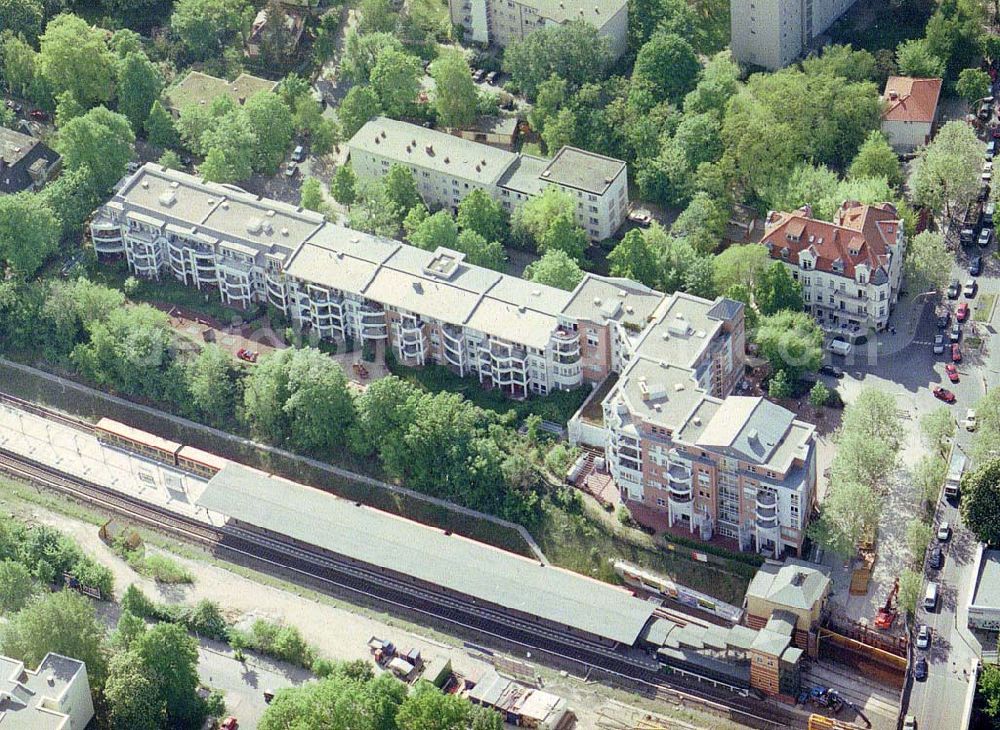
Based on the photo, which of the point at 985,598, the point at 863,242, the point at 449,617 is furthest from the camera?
the point at 863,242

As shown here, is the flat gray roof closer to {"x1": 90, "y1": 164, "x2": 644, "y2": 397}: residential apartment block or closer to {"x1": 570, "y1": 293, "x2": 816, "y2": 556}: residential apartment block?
{"x1": 570, "y1": 293, "x2": 816, "y2": 556}: residential apartment block

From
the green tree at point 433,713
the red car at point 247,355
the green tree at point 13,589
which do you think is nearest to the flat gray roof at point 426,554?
the red car at point 247,355

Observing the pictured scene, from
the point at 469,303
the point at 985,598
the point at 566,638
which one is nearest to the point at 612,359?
the point at 469,303

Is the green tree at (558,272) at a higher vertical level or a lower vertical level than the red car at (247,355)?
higher

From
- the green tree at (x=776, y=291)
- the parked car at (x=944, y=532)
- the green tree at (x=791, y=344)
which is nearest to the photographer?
the parked car at (x=944, y=532)

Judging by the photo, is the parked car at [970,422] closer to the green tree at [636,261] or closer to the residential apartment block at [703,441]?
the residential apartment block at [703,441]

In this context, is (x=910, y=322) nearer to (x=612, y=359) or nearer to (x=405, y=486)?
(x=612, y=359)

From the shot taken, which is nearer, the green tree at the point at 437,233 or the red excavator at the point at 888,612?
the red excavator at the point at 888,612
